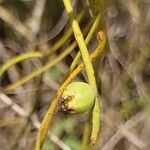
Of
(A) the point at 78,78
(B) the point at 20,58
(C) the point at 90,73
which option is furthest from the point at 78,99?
(A) the point at 78,78

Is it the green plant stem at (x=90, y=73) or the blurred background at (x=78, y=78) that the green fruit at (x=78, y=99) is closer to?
the green plant stem at (x=90, y=73)

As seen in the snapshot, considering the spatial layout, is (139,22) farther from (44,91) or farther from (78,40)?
(78,40)

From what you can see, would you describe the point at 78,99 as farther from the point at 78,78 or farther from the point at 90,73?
the point at 78,78

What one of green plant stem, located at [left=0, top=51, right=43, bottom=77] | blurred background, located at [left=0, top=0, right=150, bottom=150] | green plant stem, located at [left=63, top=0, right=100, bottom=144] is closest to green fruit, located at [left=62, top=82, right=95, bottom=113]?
green plant stem, located at [left=63, top=0, right=100, bottom=144]

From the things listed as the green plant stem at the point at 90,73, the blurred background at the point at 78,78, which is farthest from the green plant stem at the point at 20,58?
the blurred background at the point at 78,78

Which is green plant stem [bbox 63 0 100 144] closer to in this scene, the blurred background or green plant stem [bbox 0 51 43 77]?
green plant stem [bbox 0 51 43 77]

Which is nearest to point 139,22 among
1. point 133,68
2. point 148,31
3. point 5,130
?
point 148,31
